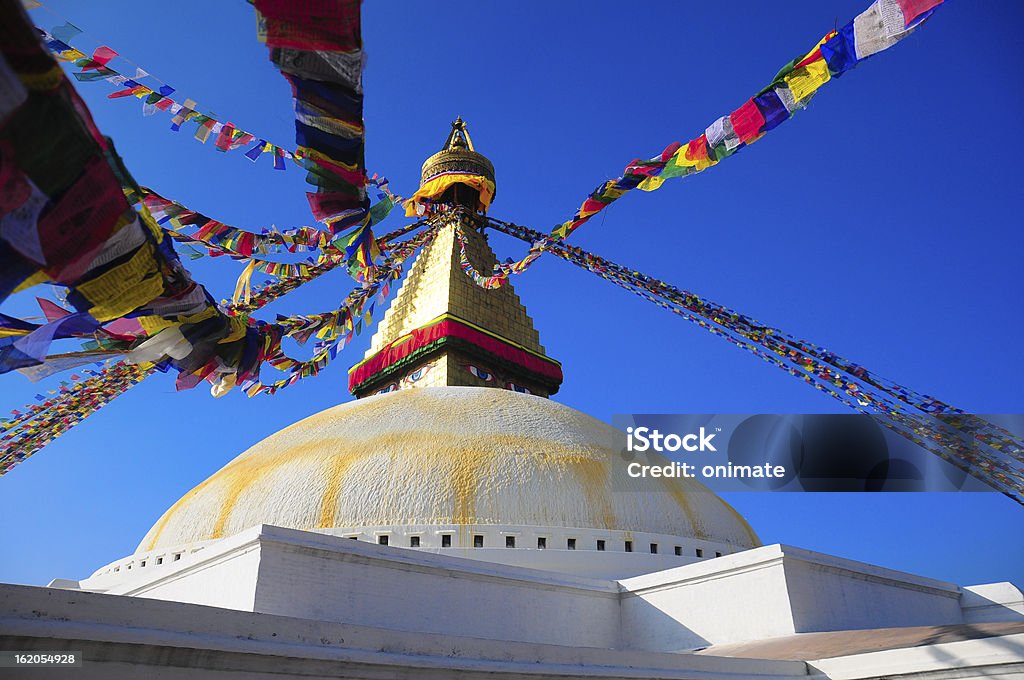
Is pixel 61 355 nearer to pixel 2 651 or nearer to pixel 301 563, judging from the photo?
pixel 2 651

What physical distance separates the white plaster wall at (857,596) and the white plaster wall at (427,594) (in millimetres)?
2239

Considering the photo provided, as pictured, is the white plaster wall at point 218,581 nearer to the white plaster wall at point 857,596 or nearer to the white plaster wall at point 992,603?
the white plaster wall at point 857,596

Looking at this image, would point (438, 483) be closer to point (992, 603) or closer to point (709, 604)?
point (709, 604)

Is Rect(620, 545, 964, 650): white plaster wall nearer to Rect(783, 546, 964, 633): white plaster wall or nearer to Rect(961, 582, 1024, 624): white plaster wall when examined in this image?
Rect(783, 546, 964, 633): white plaster wall

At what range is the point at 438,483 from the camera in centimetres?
979

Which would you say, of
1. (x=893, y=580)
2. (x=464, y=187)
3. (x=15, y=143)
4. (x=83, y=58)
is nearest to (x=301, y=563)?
(x=83, y=58)

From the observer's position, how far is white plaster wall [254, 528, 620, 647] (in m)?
7.26

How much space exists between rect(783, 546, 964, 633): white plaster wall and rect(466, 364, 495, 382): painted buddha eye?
8.12 m

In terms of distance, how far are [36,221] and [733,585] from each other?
810 cm

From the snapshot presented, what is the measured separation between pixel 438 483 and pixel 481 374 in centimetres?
606

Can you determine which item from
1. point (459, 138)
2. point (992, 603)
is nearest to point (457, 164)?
point (459, 138)

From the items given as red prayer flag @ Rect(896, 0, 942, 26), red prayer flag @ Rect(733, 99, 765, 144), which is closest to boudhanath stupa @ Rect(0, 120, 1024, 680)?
red prayer flag @ Rect(733, 99, 765, 144)

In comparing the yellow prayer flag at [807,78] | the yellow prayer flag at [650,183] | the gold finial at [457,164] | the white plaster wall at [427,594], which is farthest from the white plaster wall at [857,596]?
the gold finial at [457,164]

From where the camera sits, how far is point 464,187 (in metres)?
19.4
